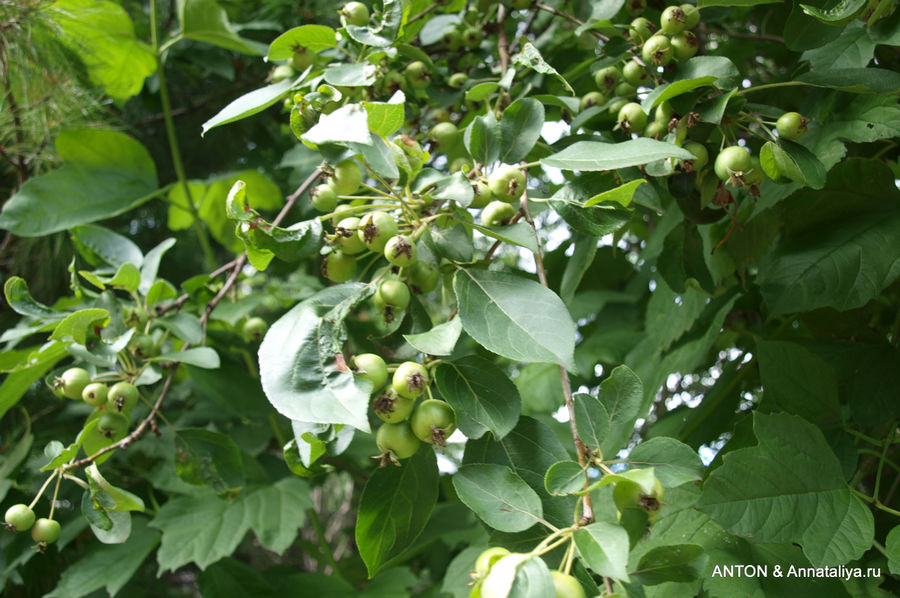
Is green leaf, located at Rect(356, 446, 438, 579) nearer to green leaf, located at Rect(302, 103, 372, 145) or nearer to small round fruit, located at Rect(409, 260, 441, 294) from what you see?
small round fruit, located at Rect(409, 260, 441, 294)

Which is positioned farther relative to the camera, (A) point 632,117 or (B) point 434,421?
(A) point 632,117

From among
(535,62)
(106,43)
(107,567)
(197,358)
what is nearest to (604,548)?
(535,62)

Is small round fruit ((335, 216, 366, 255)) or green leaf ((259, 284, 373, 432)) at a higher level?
small round fruit ((335, 216, 366, 255))

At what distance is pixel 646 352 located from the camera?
3.90ft

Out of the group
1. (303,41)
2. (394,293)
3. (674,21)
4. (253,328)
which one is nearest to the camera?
(394,293)

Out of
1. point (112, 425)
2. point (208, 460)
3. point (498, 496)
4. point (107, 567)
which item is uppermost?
point (498, 496)

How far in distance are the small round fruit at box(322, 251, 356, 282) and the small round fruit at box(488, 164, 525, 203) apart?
0.17 metres

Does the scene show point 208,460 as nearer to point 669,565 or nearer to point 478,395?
point 478,395

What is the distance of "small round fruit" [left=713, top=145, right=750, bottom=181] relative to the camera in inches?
26.6

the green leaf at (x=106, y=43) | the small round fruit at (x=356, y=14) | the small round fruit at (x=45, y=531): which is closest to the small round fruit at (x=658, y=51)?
the small round fruit at (x=356, y=14)

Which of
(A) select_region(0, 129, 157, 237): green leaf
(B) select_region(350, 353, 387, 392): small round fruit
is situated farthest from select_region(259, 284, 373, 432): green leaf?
(A) select_region(0, 129, 157, 237): green leaf

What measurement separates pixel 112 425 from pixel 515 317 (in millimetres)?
548

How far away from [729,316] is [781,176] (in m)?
0.47

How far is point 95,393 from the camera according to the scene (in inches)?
32.2
